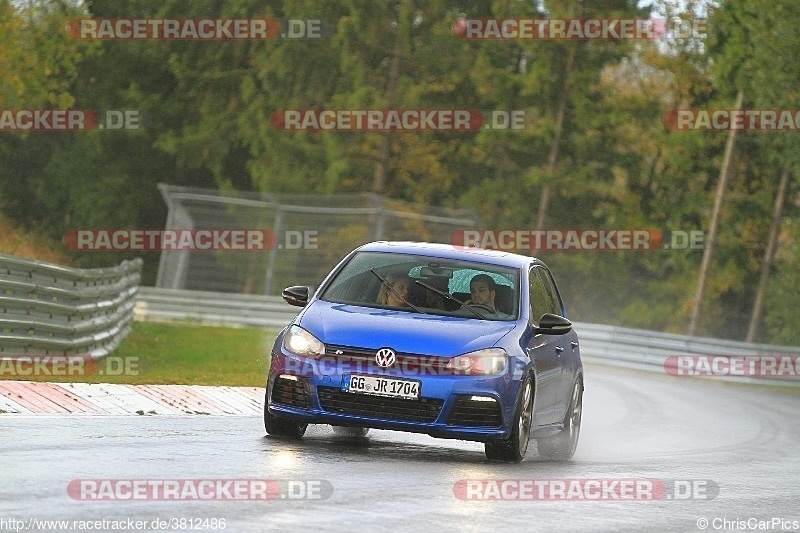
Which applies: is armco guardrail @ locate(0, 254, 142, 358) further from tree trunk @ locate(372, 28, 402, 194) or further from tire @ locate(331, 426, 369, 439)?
tree trunk @ locate(372, 28, 402, 194)

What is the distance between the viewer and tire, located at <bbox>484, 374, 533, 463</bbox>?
36.4 feet

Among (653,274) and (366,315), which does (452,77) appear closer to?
(653,274)

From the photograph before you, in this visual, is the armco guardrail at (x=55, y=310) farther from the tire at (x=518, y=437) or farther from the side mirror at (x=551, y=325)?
the tire at (x=518, y=437)

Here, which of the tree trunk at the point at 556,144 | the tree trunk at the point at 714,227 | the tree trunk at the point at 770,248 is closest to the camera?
the tree trunk at the point at 714,227

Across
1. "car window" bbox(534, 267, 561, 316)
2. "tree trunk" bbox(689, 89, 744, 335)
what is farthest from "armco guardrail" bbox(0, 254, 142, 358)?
"tree trunk" bbox(689, 89, 744, 335)

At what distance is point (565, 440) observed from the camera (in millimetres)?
13250

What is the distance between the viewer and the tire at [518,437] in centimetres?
1109

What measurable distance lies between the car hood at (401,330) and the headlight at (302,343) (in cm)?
4

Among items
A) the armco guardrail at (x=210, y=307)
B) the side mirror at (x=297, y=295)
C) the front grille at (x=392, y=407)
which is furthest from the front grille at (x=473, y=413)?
the armco guardrail at (x=210, y=307)

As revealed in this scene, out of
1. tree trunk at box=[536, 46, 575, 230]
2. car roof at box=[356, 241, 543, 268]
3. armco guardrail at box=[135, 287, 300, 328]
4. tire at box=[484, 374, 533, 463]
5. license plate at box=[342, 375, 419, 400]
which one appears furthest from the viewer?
tree trunk at box=[536, 46, 575, 230]

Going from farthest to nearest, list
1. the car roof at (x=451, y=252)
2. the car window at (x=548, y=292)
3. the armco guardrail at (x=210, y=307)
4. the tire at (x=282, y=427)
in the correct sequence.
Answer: the armco guardrail at (x=210, y=307) < the car window at (x=548, y=292) < the car roof at (x=451, y=252) < the tire at (x=282, y=427)

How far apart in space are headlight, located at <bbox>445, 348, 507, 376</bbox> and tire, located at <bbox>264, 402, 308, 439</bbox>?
1.33 meters

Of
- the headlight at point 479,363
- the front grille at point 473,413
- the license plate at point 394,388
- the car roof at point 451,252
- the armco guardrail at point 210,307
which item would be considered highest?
the car roof at point 451,252

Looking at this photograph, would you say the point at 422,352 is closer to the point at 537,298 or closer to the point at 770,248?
the point at 537,298
